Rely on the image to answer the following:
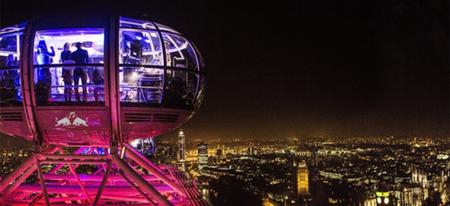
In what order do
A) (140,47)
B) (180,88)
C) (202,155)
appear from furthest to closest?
(202,155), (180,88), (140,47)

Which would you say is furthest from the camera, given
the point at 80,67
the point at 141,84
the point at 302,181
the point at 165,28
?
the point at 302,181

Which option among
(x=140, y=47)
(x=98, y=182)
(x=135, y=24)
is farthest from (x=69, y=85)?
(x=98, y=182)

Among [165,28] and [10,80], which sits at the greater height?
[165,28]

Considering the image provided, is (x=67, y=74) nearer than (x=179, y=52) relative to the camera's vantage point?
Yes

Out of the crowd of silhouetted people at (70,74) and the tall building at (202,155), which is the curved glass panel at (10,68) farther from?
the tall building at (202,155)

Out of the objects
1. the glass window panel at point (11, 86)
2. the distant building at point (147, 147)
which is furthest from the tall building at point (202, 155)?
the glass window panel at point (11, 86)

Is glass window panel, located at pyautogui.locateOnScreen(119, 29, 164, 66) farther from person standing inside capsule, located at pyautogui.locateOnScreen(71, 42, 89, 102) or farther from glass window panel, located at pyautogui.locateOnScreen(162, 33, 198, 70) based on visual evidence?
person standing inside capsule, located at pyautogui.locateOnScreen(71, 42, 89, 102)

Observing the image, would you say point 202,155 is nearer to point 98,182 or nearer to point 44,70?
point 98,182
